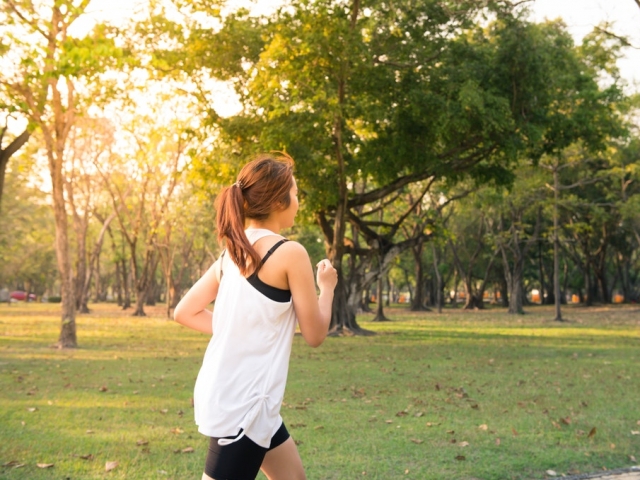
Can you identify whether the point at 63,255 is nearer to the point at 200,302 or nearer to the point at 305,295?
the point at 200,302

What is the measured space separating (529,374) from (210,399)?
12.6 m

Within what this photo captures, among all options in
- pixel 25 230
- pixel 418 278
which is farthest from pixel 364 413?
pixel 25 230

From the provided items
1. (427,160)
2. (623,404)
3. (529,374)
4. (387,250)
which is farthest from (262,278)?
(387,250)

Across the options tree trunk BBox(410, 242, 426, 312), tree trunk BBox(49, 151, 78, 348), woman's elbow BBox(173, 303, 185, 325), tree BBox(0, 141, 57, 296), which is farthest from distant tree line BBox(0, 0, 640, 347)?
tree trunk BBox(410, 242, 426, 312)

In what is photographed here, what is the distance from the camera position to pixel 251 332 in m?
2.91

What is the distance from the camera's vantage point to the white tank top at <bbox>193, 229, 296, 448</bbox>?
288 cm

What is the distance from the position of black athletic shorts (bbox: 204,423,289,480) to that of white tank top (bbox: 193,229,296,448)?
0.10 feet

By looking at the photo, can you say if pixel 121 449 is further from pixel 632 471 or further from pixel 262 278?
pixel 262 278

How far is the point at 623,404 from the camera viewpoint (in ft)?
34.7

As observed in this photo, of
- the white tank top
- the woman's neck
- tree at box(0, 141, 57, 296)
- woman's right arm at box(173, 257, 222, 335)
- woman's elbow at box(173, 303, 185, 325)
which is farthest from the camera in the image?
tree at box(0, 141, 57, 296)

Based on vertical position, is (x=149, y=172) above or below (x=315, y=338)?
above

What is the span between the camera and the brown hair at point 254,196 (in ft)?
9.92

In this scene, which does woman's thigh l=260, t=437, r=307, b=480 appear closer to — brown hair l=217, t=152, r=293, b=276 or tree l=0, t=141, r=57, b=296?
brown hair l=217, t=152, r=293, b=276

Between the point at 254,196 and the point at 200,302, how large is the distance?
0.56m
